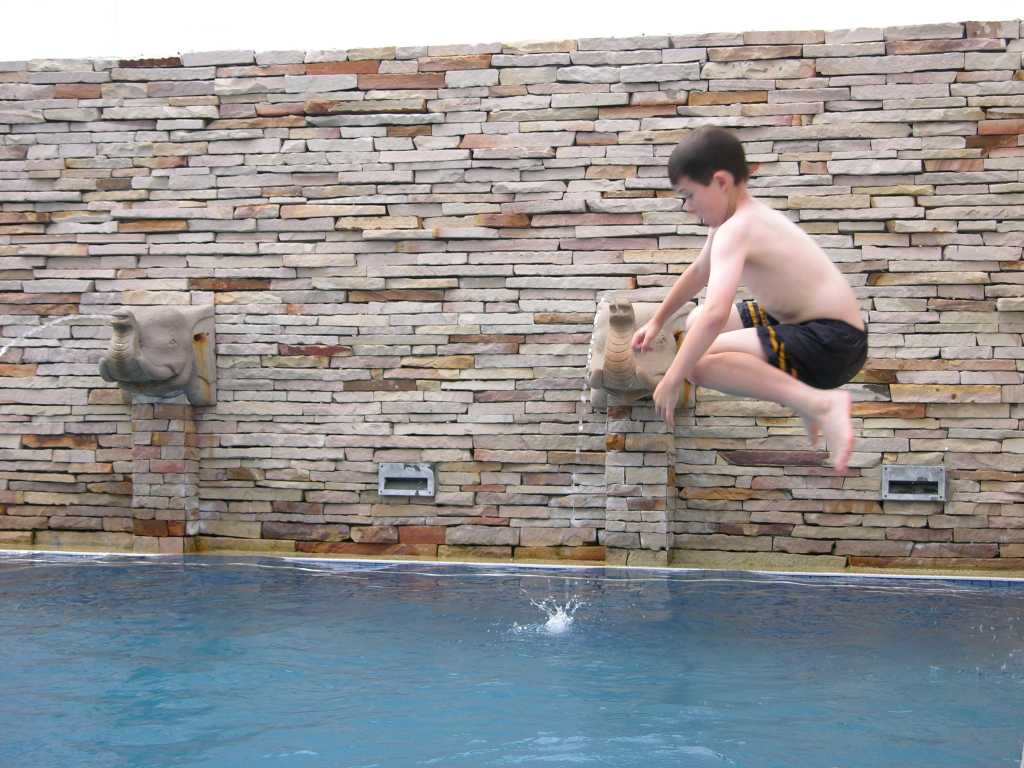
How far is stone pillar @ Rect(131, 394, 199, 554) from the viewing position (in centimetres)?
890

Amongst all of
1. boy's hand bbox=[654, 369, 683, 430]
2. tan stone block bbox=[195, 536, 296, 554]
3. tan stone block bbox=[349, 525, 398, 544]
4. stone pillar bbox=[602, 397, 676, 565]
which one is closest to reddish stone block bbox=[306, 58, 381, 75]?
stone pillar bbox=[602, 397, 676, 565]

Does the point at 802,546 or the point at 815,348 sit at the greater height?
the point at 815,348

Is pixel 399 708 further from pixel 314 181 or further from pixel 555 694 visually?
pixel 314 181

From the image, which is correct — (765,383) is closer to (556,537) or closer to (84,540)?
(556,537)

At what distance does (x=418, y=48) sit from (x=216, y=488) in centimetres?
368

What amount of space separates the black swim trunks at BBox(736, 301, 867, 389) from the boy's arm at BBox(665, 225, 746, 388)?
0.91ft

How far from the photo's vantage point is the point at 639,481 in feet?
27.1

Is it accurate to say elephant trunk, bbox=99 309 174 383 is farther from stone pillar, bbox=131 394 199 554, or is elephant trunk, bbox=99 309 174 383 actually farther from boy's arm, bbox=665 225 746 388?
boy's arm, bbox=665 225 746 388

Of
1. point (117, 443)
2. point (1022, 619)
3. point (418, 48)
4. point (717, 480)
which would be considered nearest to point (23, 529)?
point (117, 443)

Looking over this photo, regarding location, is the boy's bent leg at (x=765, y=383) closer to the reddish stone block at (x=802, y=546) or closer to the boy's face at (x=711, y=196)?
the boy's face at (x=711, y=196)

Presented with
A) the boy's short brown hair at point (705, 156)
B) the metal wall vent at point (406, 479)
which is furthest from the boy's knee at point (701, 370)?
the metal wall vent at point (406, 479)

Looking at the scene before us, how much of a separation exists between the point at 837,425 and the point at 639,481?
4622mm

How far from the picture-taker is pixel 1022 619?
6.57 meters

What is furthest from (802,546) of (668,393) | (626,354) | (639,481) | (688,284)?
(668,393)
